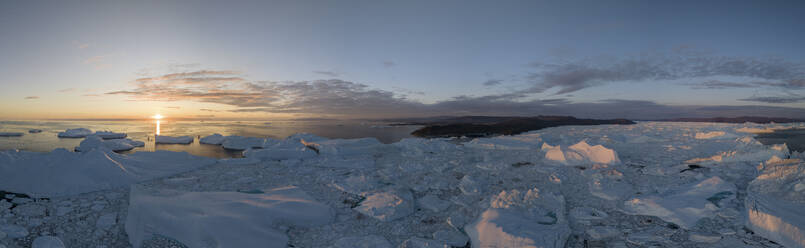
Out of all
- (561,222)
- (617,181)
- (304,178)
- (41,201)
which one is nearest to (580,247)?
(561,222)

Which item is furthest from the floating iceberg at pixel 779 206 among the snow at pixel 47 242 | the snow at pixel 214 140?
the snow at pixel 214 140

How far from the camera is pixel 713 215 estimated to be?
11.4 feet

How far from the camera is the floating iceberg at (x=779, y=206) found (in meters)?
2.75

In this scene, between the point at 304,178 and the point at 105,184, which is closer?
the point at 105,184

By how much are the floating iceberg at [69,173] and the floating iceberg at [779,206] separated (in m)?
9.81

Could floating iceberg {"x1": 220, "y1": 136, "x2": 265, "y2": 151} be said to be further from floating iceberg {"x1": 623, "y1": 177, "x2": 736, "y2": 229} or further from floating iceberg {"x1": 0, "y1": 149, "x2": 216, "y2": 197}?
floating iceberg {"x1": 623, "y1": 177, "x2": 736, "y2": 229}

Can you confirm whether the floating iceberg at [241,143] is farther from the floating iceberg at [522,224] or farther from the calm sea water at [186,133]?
the floating iceberg at [522,224]

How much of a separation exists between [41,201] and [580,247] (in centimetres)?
783

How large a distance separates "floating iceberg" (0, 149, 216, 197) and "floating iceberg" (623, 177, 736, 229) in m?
9.19

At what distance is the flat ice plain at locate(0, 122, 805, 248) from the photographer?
122 inches

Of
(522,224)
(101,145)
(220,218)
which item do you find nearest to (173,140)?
(101,145)

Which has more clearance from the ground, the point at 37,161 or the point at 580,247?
the point at 37,161

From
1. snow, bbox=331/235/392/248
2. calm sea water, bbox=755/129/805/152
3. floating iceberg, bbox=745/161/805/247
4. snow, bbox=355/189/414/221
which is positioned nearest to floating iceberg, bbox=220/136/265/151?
snow, bbox=355/189/414/221

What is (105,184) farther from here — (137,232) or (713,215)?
(713,215)
